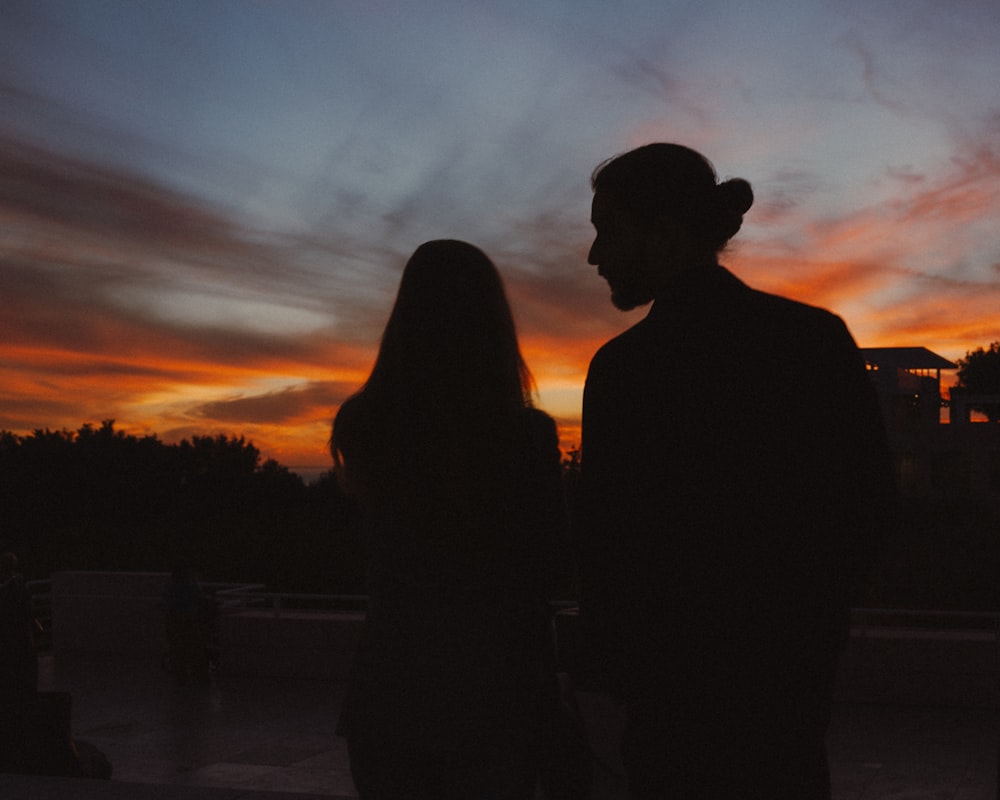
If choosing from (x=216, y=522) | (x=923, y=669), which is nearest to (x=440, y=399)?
(x=923, y=669)

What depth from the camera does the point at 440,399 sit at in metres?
1.96

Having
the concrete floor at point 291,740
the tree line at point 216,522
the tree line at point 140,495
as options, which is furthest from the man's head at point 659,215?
the tree line at point 140,495

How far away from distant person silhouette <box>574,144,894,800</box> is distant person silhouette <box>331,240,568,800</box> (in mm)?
242

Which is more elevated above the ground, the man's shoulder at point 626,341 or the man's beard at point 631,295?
the man's beard at point 631,295

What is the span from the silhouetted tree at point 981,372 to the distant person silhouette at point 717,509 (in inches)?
4450

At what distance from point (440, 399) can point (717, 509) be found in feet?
1.89

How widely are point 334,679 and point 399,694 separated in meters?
13.2

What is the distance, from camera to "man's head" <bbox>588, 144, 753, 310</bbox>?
5.64 ft

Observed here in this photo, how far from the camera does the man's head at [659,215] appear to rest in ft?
5.64

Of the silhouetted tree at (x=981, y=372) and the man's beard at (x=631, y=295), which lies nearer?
the man's beard at (x=631, y=295)

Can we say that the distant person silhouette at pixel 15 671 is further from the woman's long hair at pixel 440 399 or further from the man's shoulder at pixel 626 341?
the man's shoulder at pixel 626 341

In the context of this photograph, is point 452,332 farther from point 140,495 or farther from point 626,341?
point 140,495

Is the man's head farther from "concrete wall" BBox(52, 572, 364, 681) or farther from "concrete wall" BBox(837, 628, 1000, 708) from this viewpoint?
"concrete wall" BBox(52, 572, 364, 681)

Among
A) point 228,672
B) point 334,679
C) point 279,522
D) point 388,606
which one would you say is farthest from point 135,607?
point 279,522
